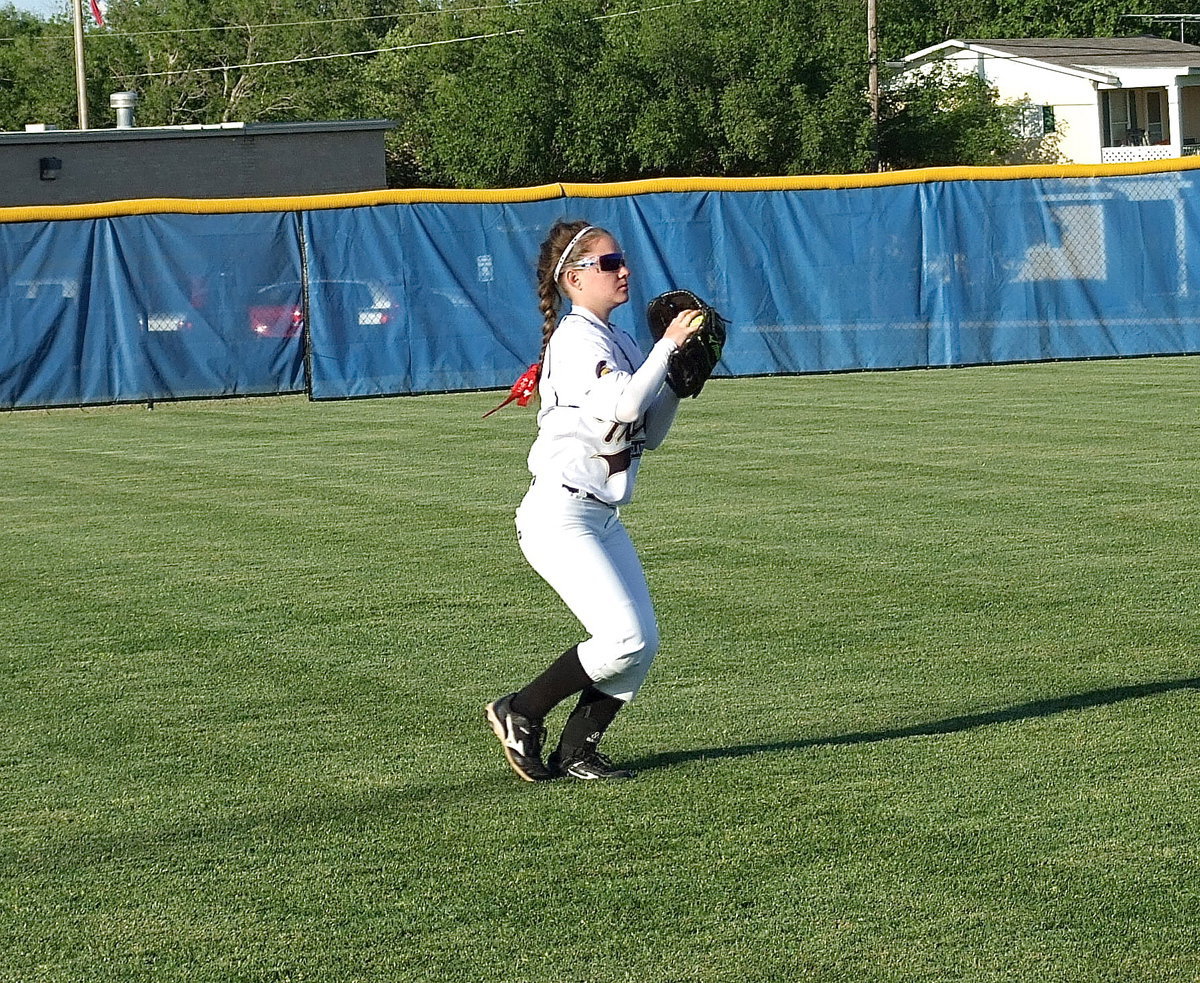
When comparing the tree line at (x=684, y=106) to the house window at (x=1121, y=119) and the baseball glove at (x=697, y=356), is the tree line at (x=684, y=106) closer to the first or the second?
the house window at (x=1121, y=119)

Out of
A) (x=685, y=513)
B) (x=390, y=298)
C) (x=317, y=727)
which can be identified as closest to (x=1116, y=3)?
(x=390, y=298)

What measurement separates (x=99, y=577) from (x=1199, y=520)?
5.48 m

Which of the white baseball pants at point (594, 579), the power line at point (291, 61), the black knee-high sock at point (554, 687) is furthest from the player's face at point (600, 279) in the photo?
the power line at point (291, 61)

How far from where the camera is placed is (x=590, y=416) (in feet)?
15.6

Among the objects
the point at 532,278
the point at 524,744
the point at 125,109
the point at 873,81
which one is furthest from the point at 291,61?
the point at 524,744

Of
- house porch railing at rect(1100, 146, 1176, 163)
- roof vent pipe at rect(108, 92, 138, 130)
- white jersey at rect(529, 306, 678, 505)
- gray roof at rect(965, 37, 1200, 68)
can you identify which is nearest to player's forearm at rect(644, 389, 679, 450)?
white jersey at rect(529, 306, 678, 505)

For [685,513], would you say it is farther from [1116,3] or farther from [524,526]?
[1116,3]

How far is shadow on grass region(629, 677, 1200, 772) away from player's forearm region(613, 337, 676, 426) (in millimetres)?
1173

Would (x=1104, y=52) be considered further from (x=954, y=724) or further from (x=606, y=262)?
(x=606, y=262)

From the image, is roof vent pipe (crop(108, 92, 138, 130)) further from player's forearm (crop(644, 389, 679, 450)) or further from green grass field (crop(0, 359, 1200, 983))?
player's forearm (crop(644, 389, 679, 450))

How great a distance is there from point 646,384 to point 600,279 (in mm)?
457

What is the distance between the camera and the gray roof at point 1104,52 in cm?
5447

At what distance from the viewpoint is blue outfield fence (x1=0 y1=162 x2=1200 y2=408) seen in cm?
1817

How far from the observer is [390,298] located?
1853 centimetres
